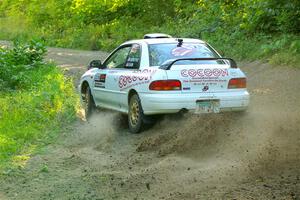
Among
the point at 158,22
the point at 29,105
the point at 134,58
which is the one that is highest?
the point at 134,58

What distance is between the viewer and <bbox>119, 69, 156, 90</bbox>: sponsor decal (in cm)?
945

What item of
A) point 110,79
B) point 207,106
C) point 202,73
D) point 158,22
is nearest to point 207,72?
point 202,73

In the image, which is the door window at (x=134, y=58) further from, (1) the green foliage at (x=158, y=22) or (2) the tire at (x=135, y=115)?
(1) the green foliage at (x=158, y=22)

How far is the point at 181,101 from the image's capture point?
9.19 meters

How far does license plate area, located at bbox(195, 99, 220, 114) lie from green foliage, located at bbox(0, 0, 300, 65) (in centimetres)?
774

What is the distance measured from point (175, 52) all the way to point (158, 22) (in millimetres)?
25228

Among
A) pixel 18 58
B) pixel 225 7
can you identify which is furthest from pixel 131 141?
pixel 225 7

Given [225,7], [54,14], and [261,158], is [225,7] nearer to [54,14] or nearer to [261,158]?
[261,158]

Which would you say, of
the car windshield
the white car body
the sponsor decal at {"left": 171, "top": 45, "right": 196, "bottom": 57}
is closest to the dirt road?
the white car body

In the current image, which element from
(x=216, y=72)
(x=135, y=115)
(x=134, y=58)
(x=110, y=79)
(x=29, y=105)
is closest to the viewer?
(x=216, y=72)

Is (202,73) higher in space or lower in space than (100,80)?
higher

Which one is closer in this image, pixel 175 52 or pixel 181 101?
pixel 181 101

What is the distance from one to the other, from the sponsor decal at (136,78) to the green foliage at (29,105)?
151 centimetres

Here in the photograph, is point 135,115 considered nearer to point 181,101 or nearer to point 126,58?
point 181,101
